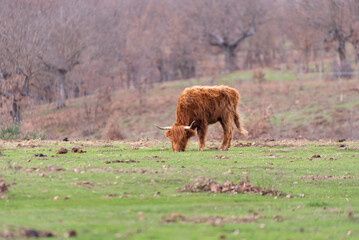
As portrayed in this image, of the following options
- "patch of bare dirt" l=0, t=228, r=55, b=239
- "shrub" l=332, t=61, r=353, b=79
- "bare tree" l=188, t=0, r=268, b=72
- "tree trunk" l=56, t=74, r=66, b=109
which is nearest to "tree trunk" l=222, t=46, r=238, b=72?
"bare tree" l=188, t=0, r=268, b=72

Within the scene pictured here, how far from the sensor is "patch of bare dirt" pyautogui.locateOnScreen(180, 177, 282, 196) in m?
13.1

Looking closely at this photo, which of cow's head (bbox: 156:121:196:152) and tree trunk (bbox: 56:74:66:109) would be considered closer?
cow's head (bbox: 156:121:196:152)

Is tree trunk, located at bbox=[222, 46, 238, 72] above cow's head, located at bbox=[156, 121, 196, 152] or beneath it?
above

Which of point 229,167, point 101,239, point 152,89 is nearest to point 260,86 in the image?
point 152,89

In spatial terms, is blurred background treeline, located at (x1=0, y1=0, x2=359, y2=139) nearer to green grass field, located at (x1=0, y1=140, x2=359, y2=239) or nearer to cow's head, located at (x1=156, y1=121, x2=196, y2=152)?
cow's head, located at (x1=156, y1=121, x2=196, y2=152)

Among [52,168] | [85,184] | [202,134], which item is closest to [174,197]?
[85,184]

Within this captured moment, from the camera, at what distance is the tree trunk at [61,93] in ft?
198

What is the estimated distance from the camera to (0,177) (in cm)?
1328

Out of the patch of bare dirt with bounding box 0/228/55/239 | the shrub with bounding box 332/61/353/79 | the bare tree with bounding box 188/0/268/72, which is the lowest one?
the patch of bare dirt with bounding box 0/228/55/239

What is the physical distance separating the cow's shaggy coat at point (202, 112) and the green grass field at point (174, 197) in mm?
835

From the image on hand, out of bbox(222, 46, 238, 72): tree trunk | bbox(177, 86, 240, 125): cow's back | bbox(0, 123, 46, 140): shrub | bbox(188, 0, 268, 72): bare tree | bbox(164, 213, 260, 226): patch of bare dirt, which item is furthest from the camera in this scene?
bbox(222, 46, 238, 72): tree trunk

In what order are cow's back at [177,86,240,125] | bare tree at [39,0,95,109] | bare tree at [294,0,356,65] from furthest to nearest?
bare tree at [294,0,356,65], bare tree at [39,0,95,109], cow's back at [177,86,240,125]

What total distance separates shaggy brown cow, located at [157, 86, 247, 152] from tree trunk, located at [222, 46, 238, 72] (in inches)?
2504

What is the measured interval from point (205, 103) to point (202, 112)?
1.16 feet
